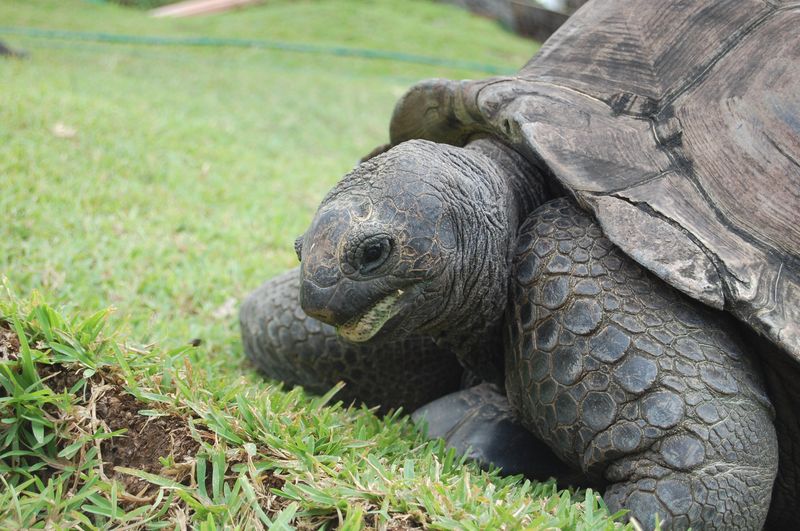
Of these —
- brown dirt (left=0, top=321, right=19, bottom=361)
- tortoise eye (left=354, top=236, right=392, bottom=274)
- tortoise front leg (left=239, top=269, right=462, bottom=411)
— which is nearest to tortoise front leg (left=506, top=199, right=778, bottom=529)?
tortoise eye (left=354, top=236, right=392, bottom=274)

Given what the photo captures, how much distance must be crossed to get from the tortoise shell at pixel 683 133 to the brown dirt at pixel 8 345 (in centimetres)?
148

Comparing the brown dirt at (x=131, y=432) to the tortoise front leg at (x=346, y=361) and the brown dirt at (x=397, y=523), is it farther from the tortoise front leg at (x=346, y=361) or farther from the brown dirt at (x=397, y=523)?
the tortoise front leg at (x=346, y=361)

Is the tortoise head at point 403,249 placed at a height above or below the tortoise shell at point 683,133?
below

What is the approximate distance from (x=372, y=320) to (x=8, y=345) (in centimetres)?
92

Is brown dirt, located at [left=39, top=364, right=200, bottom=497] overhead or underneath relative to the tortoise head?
underneath

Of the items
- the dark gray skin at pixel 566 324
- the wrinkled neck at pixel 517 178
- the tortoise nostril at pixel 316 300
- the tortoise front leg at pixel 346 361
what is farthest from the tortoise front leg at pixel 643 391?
the tortoise front leg at pixel 346 361

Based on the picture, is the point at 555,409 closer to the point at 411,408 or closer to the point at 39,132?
the point at 411,408

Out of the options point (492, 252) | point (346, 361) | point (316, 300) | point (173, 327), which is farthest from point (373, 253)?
point (173, 327)

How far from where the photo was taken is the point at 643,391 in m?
1.88

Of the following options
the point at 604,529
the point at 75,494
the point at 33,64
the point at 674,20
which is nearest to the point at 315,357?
the point at 75,494

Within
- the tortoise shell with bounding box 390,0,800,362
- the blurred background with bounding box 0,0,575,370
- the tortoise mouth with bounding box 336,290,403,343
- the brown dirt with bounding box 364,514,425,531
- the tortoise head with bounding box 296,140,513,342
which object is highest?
the tortoise shell with bounding box 390,0,800,362

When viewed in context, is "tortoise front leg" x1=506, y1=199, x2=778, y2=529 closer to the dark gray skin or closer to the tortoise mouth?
the dark gray skin

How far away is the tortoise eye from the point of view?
75.4 inches

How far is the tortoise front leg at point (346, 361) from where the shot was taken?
107 inches
